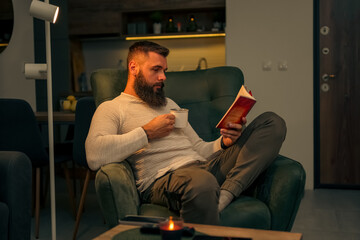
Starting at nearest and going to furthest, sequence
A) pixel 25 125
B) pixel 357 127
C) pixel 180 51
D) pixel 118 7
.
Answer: pixel 25 125
pixel 357 127
pixel 118 7
pixel 180 51

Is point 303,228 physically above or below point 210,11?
below

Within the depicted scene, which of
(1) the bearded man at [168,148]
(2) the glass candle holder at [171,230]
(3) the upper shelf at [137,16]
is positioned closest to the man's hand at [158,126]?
(1) the bearded man at [168,148]

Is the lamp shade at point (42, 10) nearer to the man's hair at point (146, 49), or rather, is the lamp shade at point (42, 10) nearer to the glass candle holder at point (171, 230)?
the man's hair at point (146, 49)

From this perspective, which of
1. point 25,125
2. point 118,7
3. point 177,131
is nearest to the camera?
point 177,131

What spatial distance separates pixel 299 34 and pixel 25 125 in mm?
2620

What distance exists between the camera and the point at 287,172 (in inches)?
71.2

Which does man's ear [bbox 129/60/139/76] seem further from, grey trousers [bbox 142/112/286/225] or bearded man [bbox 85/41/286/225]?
grey trousers [bbox 142/112/286/225]

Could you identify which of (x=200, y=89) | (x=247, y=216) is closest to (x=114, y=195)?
(x=247, y=216)

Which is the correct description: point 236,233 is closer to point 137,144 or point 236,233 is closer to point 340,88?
point 137,144

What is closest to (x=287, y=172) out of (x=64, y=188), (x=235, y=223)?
(x=235, y=223)

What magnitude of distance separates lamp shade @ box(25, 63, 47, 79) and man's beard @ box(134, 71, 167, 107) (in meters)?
0.46

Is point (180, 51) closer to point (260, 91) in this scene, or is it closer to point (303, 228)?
point (260, 91)

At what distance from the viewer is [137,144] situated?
6.28ft

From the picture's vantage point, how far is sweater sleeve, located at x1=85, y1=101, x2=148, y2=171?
187 cm
